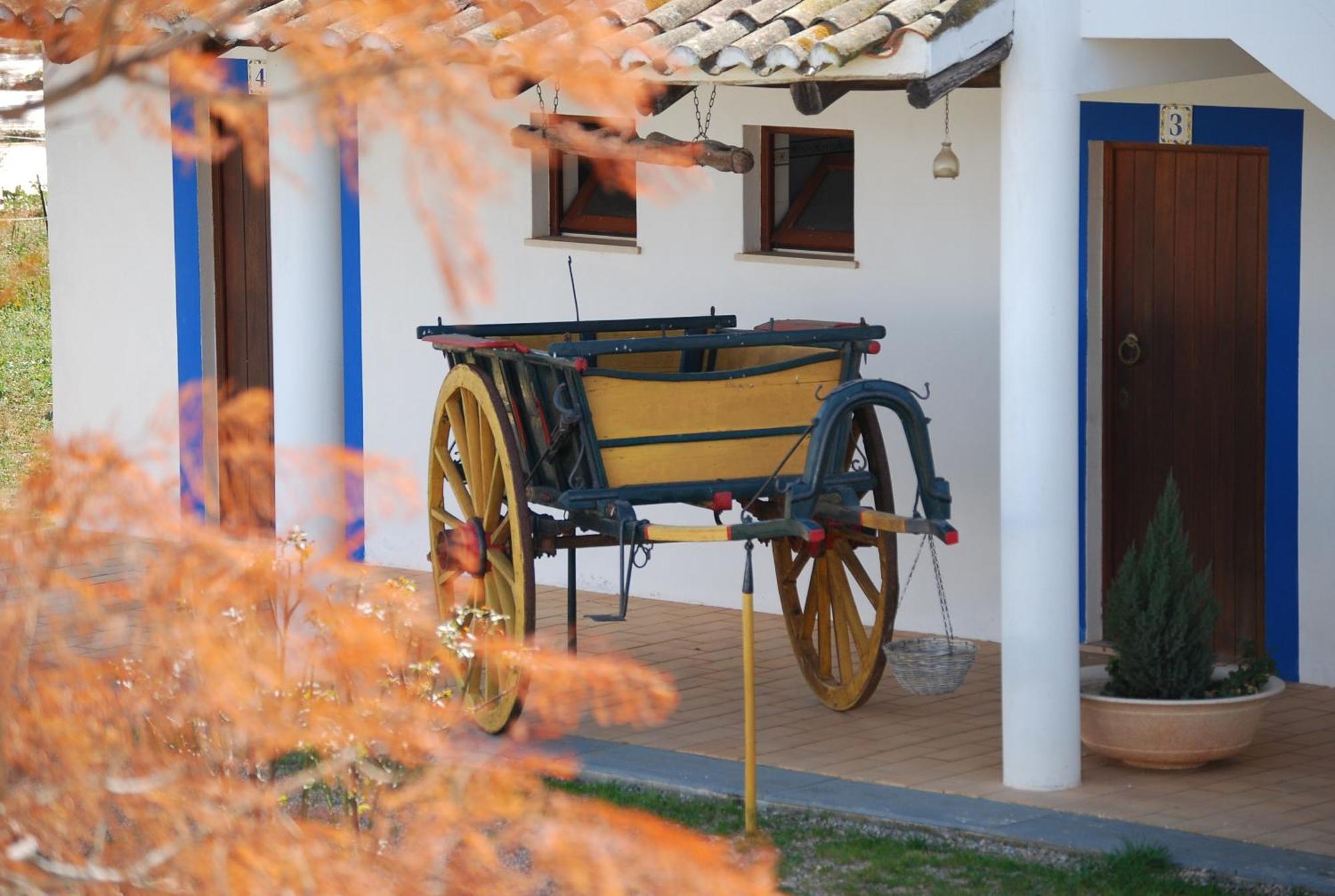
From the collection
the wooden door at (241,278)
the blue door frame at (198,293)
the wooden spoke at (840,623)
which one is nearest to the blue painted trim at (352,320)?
the blue door frame at (198,293)

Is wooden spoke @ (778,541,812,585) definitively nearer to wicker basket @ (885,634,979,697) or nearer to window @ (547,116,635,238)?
wicker basket @ (885,634,979,697)

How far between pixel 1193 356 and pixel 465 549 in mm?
3269

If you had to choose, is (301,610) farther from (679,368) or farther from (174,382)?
(174,382)

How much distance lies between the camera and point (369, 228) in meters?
10.3

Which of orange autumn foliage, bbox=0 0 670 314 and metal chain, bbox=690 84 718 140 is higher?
metal chain, bbox=690 84 718 140

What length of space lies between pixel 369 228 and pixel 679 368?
3.61 metres

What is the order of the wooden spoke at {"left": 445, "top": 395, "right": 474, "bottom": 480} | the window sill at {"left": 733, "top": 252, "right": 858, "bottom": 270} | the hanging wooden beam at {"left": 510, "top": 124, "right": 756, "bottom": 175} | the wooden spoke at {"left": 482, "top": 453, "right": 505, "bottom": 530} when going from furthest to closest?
the window sill at {"left": 733, "top": 252, "right": 858, "bottom": 270} < the wooden spoke at {"left": 445, "top": 395, "right": 474, "bottom": 480} < the wooden spoke at {"left": 482, "top": 453, "right": 505, "bottom": 530} < the hanging wooden beam at {"left": 510, "top": 124, "right": 756, "bottom": 175}

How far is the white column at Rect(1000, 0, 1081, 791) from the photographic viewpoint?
5.97 metres

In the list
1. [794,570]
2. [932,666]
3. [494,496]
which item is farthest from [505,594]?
[932,666]

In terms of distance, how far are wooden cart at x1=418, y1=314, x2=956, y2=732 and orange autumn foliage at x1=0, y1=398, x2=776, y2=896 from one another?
4.09 metres

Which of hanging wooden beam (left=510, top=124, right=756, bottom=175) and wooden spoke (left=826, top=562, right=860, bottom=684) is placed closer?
hanging wooden beam (left=510, top=124, right=756, bottom=175)

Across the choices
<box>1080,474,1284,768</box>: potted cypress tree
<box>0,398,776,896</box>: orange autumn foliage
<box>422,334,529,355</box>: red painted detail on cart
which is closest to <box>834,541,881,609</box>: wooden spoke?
<box>1080,474,1284,768</box>: potted cypress tree

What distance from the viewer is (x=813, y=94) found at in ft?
20.7

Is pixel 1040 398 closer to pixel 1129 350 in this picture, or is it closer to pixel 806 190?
pixel 1129 350
